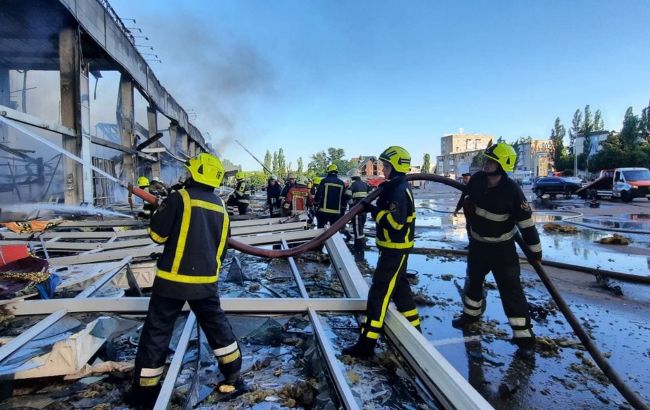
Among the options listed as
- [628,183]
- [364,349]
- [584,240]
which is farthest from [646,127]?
[364,349]

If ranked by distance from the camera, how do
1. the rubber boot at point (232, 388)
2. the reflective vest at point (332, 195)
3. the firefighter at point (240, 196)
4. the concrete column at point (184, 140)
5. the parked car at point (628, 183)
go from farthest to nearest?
the concrete column at point (184, 140) → the parked car at point (628, 183) → the firefighter at point (240, 196) → the reflective vest at point (332, 195) → the rubber boot at point (232, 388)

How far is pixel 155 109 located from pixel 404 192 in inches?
660

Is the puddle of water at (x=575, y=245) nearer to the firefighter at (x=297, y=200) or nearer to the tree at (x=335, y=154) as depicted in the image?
the firefighter at (x=297, y=200)

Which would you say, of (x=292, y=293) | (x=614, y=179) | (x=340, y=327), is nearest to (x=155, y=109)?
(x=292, y=293)

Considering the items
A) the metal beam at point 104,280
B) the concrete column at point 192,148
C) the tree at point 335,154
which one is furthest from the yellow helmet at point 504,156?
the tree at point 335,154

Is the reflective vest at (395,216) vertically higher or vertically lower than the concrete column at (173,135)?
lower

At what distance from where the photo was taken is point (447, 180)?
14.0 ft

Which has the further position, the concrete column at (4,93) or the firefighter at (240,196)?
the concrete column at (4,93)

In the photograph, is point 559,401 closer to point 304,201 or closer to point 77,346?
point 77,346

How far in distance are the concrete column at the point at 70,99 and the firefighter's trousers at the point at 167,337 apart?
9.01 metres

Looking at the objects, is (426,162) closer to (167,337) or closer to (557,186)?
(557,186)

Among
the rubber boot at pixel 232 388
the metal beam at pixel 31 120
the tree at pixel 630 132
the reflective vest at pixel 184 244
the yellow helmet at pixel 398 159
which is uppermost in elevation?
the tree at pixel 630 132

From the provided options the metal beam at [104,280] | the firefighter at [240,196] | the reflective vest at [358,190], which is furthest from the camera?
the firefighter at [240,196]

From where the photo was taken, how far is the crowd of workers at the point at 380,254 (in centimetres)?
231
